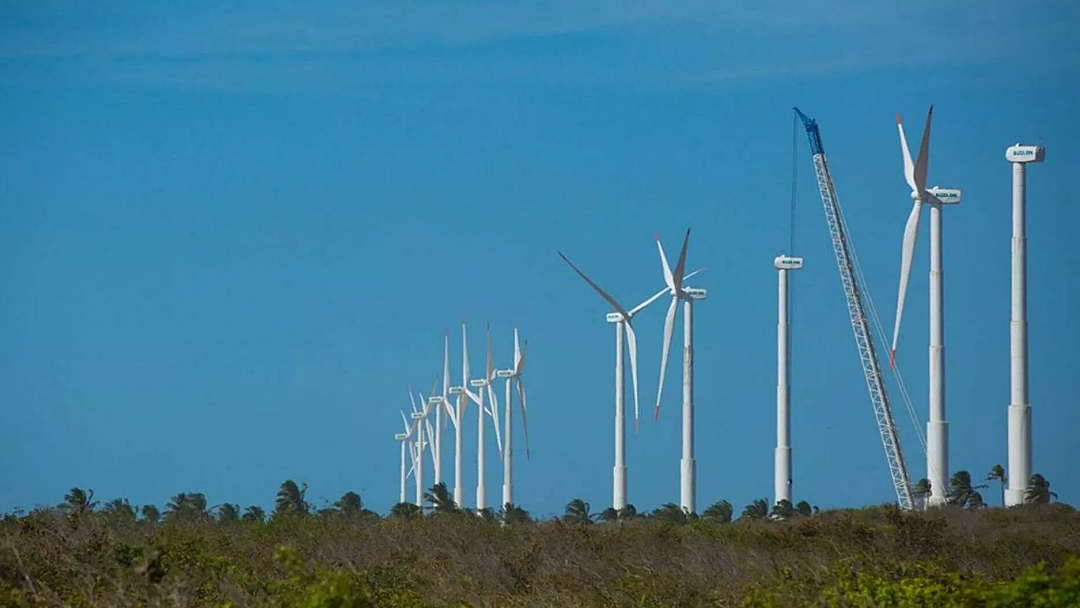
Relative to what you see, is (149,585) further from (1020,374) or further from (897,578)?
(1020,374)

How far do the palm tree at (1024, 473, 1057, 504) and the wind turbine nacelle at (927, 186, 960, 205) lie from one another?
46.7 ft

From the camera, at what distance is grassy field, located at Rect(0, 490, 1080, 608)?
2861 centimetres

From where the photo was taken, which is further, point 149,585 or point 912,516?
point 912,516

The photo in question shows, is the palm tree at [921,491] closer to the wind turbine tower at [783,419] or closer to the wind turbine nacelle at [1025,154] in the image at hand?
the wind turbine tower at [783,419]

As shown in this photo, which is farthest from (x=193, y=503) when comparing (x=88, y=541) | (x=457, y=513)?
(x=88, y=541)

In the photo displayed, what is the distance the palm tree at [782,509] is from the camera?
8770 cm

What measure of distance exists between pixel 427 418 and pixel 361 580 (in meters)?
104

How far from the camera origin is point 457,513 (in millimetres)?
67750

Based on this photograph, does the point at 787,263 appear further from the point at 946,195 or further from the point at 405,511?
the point at 405,511

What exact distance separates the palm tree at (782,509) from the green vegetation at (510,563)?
20909 mm

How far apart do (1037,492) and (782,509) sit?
49.4 feet

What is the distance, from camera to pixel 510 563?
4259cm

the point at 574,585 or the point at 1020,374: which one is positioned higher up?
the point at 1020,374

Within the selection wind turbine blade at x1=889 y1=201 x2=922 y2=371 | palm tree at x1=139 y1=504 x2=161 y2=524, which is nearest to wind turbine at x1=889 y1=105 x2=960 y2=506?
wind turbine blade at x1=889 y1=201 x2=922 y2=371
